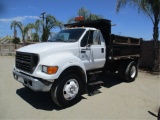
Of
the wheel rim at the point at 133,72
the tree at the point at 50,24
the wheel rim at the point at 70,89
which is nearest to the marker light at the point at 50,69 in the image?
the wheel rim at the point at 70,89

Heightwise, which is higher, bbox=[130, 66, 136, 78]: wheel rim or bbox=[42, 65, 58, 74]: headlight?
bbox=[42, 65, 58, 74]: headlight

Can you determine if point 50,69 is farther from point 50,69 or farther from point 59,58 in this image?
point 59,58

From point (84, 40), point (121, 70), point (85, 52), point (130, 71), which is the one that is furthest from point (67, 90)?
point (130, 71)

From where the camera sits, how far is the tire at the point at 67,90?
5.61 metres

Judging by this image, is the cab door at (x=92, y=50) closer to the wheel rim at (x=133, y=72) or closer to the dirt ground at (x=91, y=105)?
the dirt ground at (x=91, y=105)

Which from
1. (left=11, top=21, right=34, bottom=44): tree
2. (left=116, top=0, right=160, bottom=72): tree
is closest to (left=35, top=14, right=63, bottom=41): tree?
(left=11, top=21, right=34, bottom=44): tree

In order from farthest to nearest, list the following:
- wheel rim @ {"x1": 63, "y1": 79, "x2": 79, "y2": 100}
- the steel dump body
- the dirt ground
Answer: the steel dump body, wheel rim @ {"x1": 63, "y1": 79, "x2": 79, "y2": 100}, the dirt ground

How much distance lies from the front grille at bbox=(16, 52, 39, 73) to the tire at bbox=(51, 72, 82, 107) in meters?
0.81

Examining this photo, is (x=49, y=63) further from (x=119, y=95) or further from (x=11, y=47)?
(x=11, y=47)

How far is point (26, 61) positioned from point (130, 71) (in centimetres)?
503

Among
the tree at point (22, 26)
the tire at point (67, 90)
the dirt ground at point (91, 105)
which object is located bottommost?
the dirt ground at point (91, 105)

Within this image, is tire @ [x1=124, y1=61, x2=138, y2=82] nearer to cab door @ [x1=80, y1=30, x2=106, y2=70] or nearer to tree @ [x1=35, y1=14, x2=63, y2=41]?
cab door @ [x1=80, y1=30, x2=106, y2=70]

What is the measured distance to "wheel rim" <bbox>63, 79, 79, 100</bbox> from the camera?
19.1ft

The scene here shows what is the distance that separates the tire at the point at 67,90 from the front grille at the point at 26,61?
812mm
